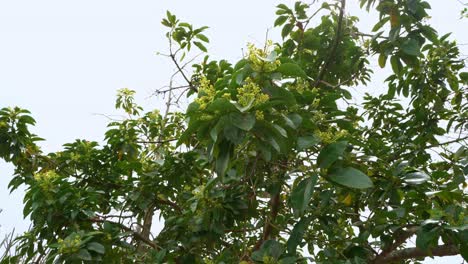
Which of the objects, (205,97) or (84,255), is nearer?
(205,97)

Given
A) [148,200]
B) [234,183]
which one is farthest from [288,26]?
[148,200]

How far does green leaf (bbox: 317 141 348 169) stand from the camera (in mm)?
1104

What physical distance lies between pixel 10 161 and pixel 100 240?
41.1 inches

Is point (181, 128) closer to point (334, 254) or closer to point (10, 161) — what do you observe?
point (10, 161)

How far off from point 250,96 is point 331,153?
265mm

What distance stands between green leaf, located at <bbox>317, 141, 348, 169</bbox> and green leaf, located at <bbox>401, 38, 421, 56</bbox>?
752mm

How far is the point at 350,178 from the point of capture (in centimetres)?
108

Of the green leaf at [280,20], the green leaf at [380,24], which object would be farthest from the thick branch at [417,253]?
the green leaf at [280,20]

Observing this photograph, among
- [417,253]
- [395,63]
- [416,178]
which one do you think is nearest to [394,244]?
[417,253]

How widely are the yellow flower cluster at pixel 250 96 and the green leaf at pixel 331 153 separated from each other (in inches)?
8.7

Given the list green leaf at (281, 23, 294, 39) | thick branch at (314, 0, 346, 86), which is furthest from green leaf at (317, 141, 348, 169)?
green leaf at (281, 23, 294, 39)

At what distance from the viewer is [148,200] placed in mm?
2086

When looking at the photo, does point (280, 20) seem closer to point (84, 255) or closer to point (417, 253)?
point (417, 253)

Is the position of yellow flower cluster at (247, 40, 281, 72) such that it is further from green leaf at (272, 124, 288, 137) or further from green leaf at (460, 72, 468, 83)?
green leaf at (460, 72, 468, 83)
